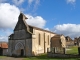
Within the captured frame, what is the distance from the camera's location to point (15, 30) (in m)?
50.8

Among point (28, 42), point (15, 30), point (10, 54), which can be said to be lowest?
point (10, 54)

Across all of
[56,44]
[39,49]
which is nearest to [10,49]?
[39,49]

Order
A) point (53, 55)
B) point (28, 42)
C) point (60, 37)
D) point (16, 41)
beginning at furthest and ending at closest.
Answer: point (60, 37), point (16, 41), point (28, 42), point (53, 55)

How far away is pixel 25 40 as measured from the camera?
47.6 meters

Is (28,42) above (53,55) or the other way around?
above

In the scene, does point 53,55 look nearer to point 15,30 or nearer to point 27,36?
point 27,36

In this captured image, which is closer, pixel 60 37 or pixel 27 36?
pixel 27 36

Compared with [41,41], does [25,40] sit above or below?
above

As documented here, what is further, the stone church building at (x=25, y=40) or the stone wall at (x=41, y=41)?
the stone wall at (x=41, y=41)

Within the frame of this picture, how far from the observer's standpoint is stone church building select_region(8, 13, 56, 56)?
4644 cm

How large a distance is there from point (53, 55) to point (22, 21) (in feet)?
52.8

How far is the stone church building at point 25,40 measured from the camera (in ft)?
152

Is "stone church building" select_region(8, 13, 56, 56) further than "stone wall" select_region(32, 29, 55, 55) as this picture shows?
No

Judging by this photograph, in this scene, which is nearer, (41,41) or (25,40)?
(25,40)
